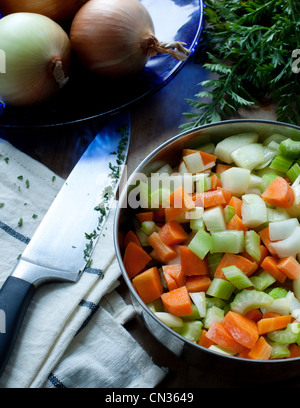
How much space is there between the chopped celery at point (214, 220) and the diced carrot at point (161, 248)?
0.12 meters

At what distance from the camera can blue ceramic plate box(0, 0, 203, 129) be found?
168 centimetres

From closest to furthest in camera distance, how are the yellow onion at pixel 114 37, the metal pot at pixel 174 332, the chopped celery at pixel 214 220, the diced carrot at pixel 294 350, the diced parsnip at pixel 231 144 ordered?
1. the metal pot at pixel 174 332
2. the diced carrot at pixel 294 350
3. the chopped celery at pixel 214 220
4. the diced parsnip at pixel 231 144
5. the yellow onion at pixel 114 37

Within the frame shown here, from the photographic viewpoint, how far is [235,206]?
4.52 feet

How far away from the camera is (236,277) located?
1258 millimetres

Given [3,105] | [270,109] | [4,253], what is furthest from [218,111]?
[4,253]

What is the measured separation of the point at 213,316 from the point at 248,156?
481mm

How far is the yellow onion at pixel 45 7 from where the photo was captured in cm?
166

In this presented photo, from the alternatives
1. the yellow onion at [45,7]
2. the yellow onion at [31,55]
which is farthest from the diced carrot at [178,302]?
the yellow onion at [45,7]

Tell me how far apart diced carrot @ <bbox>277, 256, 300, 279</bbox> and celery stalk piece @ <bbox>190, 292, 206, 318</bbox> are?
0.72 feet

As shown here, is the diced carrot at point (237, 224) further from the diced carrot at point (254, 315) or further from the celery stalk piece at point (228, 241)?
the diced carrot at point (254, 315)

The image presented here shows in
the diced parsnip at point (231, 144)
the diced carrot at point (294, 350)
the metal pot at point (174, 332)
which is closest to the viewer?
the metal pot at point (174, 332)

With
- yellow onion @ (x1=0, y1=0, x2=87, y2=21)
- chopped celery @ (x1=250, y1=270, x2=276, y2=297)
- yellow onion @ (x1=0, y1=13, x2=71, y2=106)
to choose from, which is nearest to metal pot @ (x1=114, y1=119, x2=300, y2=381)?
chopped celery @ (x1=250, y1=270, x2=276, y2=297)

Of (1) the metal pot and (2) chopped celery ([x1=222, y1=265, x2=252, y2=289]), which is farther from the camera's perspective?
(2) chopped celery ([x1=222, y1=265, x2=252, y2=289])

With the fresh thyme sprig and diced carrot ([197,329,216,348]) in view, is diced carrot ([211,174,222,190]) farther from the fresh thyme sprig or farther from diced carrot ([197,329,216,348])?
diced carrot ([197,329,216,348])
